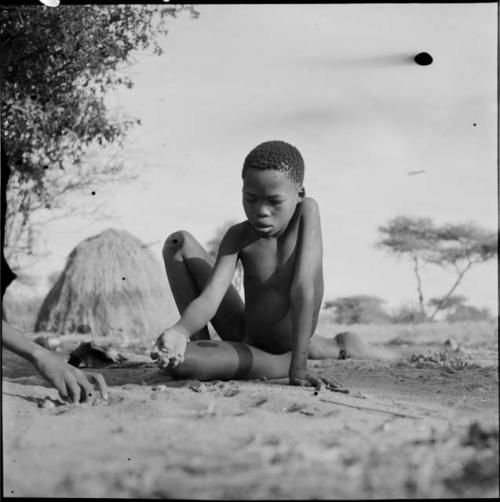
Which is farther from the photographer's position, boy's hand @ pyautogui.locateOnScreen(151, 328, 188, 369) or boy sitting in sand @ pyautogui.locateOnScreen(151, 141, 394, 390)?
boy sitting in sand @ pyautogui.locateOnScreen(151, 141, 394, 390)

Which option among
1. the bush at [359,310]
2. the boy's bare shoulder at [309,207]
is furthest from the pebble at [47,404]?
the bush at [359,310]

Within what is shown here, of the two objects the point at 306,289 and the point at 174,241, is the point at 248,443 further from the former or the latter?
the point at 174,241

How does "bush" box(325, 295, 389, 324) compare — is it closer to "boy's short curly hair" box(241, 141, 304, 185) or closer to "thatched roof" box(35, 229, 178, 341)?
"thatched roof" box(35, 229, 178, 341)

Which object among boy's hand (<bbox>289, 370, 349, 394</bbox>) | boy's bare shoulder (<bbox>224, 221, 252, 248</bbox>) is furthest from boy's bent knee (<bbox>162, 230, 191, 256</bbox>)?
boy's hand (<bbox>289, 370, 349, 394</bbox>)

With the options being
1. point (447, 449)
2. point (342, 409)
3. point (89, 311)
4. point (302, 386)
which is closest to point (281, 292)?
point (302, 386)

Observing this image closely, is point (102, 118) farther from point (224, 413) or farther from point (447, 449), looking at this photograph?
point (447, 449)

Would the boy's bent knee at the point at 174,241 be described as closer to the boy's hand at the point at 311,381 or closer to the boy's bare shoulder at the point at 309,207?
the boy's bare shoulder at the point at 309,207

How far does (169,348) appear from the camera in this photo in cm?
217

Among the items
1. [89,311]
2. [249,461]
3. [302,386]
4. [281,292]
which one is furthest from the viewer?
[89,311]

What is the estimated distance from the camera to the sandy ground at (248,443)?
4.43 ft

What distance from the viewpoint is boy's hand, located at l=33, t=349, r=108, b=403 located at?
81.0 inches

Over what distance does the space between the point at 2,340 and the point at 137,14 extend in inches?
103

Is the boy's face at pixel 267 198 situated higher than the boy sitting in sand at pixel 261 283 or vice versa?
the boy's face at pixel 267 198

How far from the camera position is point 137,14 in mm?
4055
